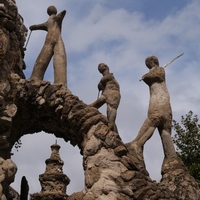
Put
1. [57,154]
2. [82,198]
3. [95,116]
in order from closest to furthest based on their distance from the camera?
1. [82,198]
2. [95,116]
3. [57,154]

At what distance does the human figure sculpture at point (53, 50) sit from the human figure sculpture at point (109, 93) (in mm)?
718

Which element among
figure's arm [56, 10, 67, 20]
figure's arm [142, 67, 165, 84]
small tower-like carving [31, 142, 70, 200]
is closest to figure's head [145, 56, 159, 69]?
figure's arm [142, 67, 165, 84]

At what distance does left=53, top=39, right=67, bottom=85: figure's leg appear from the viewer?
26.8 ft

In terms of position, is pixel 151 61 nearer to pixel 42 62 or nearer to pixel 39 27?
pixel 42 62

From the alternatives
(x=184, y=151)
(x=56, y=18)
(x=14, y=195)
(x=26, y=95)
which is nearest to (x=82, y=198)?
(x=26, y=95)

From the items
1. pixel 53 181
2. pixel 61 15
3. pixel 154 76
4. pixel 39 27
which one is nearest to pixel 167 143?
pixel 154 76

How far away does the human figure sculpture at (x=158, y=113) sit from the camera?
27.3ft

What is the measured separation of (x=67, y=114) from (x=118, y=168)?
1191 mm

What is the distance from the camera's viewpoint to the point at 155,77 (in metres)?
8.73

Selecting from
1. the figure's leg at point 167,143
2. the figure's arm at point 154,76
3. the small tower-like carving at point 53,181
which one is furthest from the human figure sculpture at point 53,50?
the small tower-like carving at point 53,181

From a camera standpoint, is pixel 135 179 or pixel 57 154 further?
pixel 57 154

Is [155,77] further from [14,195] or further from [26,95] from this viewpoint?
[14,195]

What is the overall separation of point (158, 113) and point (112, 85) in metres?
1.00

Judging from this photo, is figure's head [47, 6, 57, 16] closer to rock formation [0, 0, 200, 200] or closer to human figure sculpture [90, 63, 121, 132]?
rock formation [0, 0, 200, 200]
